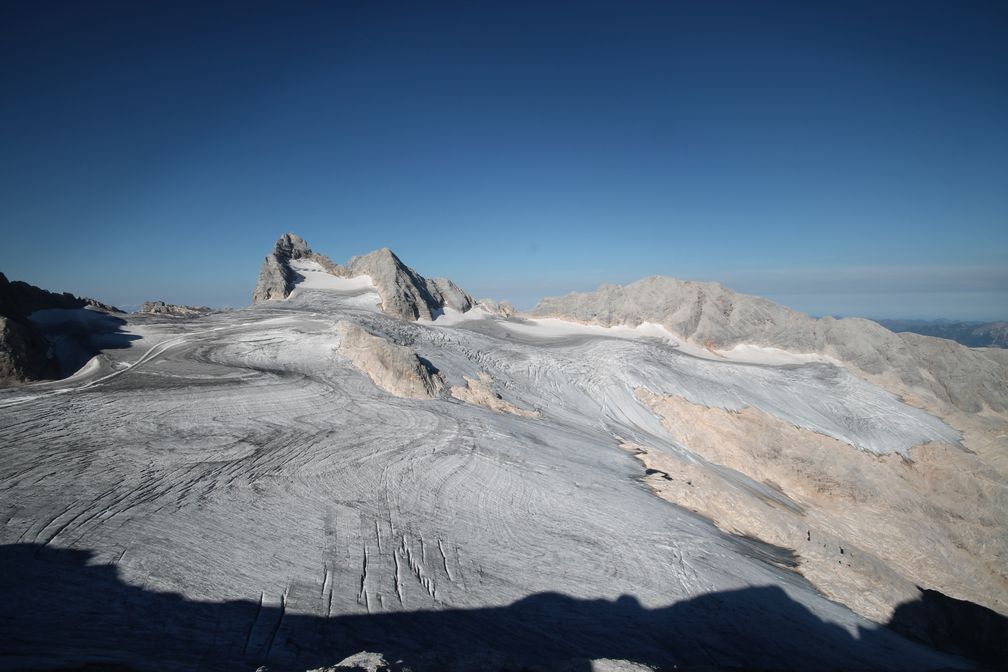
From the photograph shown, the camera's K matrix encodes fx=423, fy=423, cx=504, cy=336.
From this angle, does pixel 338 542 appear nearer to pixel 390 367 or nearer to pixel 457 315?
pixel 390 367

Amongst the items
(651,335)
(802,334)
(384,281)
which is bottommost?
(802,334)

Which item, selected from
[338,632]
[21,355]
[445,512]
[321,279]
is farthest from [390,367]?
[321,279]

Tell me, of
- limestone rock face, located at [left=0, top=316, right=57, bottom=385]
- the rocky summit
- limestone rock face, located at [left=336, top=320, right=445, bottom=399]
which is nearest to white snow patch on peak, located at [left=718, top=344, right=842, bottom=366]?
the rocky summit

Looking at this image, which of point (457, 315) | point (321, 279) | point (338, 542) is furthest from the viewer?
point (457, 315)

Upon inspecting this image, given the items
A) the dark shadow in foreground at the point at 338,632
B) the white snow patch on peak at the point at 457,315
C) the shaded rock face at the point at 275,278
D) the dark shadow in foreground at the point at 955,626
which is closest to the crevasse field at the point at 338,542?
the dark shadow in foreground at the point at 338,632

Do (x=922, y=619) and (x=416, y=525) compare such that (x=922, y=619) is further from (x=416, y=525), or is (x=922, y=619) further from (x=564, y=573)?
(x=416, y=525)

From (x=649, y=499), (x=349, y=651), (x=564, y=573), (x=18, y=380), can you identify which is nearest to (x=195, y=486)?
(x=349, y=651)

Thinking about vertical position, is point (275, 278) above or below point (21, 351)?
above
